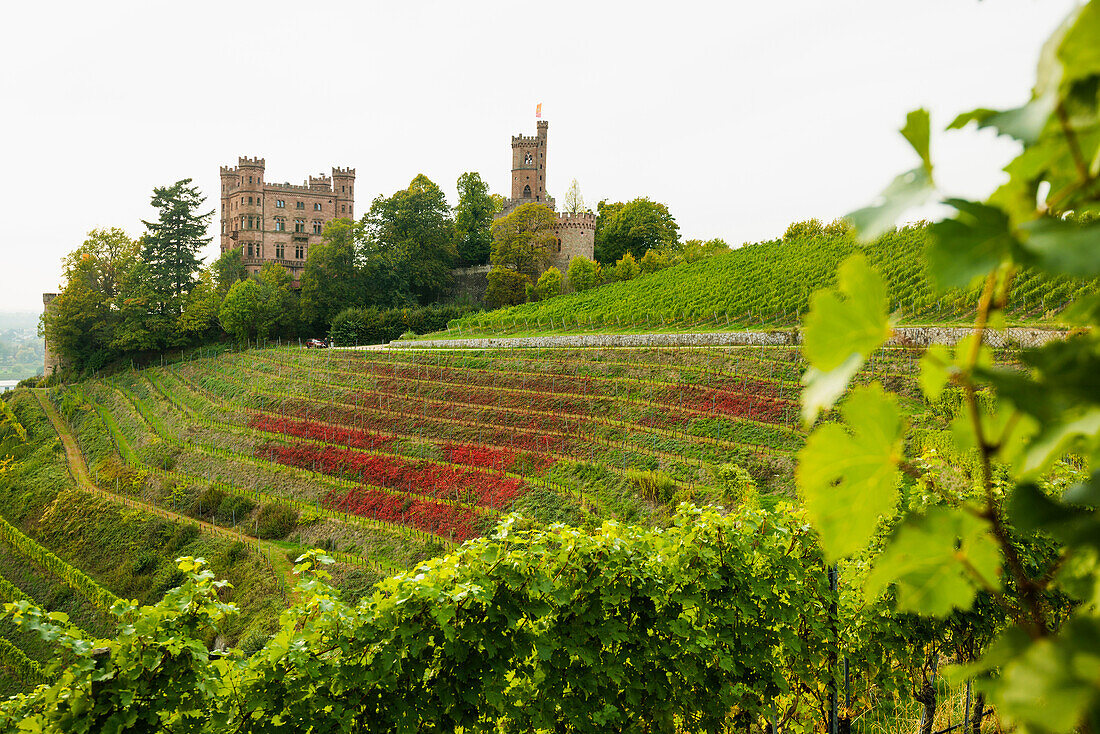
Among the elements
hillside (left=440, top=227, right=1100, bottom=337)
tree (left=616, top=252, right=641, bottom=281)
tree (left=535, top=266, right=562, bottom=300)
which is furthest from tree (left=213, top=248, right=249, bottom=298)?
tree (left=616, top=252, right=641, bottom=281)

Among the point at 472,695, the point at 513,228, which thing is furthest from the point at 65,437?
the point at 472,695

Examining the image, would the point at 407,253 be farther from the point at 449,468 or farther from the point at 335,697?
the point at 335,697

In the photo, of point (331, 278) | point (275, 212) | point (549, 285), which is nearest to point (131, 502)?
point (331, 278)

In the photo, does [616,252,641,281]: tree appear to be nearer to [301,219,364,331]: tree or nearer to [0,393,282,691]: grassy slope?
[301,219,364,331]: tree

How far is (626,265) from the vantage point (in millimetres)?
37906

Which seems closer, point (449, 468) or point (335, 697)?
point (335, 697)

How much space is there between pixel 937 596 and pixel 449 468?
17.8 metres

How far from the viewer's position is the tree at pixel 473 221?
42.8 metres

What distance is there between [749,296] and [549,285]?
528 inches

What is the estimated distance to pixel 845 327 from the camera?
41 centimetres

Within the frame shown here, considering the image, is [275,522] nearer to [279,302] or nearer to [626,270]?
[279,302]

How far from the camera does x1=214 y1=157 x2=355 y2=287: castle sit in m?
45.0

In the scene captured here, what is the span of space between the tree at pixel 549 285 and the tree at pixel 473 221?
6.96m

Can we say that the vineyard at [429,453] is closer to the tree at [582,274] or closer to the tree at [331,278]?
the tree at [331,278]
